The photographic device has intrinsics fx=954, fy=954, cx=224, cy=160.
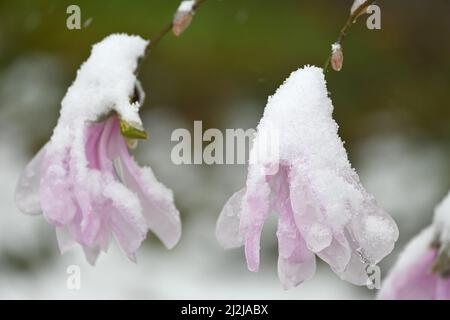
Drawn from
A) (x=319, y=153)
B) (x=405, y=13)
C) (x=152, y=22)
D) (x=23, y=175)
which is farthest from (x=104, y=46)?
(x=405, y=13)

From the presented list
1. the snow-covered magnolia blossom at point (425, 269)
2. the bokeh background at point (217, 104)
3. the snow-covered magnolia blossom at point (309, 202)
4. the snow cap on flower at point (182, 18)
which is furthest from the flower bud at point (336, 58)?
the bokeh background at point (217, 104)

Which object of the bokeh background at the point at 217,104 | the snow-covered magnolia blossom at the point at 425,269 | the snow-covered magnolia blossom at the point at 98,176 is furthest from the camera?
the bokeh background at the point at 217,104

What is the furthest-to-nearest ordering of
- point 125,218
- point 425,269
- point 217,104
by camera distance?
point 217,104 < point 425,269 < point 125,218

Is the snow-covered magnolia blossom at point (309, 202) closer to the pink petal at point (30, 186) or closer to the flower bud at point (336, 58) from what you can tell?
the flower bud at point (336, 58)

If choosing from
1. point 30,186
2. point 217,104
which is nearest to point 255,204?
point 30,186

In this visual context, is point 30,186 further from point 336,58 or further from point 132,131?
point 336,58

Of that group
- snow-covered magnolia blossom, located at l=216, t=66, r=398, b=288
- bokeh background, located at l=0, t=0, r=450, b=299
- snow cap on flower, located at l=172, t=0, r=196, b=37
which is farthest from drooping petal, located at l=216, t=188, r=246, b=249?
bokeh background, located at l=0, t=0, r=450, b=299

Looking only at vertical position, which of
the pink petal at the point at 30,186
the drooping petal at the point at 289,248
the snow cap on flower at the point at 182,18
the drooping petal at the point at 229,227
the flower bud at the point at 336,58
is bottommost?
the drooping petal at the point at 289,248
